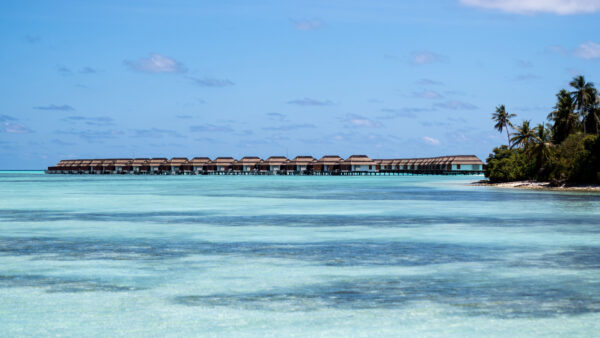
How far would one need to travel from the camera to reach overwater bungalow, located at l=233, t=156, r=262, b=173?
7008 inches

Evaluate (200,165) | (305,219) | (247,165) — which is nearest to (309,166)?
(247,165)

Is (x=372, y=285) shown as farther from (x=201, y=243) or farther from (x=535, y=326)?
(x=201, y=243)

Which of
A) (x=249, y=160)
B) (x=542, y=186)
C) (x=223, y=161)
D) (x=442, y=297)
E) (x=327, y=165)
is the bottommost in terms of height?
(x=442, y=297)

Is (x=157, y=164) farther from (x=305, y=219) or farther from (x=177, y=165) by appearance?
(x=305, y=219)

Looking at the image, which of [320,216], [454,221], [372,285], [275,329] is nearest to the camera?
[275,329]

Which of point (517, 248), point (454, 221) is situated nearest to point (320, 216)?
point (454, 221)

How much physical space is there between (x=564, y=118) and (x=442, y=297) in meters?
65.9

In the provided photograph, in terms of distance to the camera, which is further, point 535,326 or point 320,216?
point 320,216

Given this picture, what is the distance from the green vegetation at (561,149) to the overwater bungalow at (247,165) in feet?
355

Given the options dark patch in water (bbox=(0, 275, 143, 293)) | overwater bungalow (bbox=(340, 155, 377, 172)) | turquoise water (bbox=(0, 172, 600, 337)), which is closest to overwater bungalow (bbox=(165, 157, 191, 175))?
overwater bungalow (bbox=(340, 155, 377, 172))

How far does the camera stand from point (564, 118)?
7038 cm

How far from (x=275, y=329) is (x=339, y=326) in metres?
0.76

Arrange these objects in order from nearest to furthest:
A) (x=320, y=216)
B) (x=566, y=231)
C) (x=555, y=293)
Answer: (x=555, y=293)
(x=566, y=231)
(x=320, y=216)

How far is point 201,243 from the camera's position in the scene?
17.1 m
